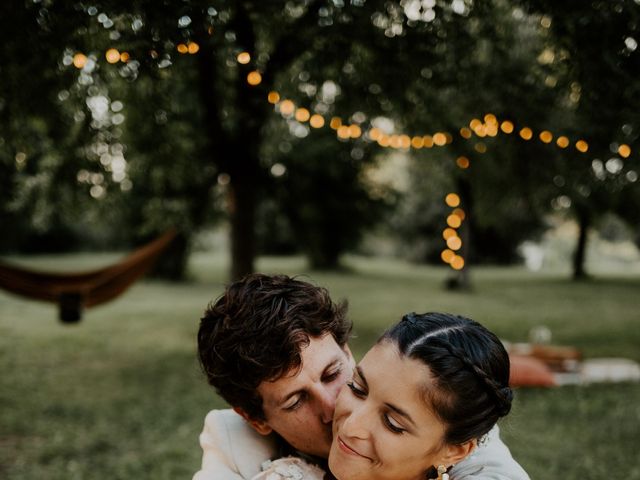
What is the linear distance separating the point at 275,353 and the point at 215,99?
4.81 metres

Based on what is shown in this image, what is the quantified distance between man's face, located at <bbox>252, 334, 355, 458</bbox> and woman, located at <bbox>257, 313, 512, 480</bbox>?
0.18m

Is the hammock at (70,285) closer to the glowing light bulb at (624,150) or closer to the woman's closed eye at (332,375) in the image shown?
the glowing light bulb at (624,150)

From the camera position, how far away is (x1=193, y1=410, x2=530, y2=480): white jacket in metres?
1.63

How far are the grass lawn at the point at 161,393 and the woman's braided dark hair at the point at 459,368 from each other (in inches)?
19.9

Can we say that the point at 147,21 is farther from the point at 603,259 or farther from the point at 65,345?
the point at 603,259

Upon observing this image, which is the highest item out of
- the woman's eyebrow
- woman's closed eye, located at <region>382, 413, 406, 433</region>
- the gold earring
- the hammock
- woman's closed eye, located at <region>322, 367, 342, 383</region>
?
the woman's eyebrow

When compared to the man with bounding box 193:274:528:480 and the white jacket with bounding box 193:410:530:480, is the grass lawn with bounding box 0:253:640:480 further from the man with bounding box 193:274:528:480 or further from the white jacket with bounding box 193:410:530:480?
the man with bounding box 193:274:528:480

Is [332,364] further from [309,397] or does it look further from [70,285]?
[70,285]

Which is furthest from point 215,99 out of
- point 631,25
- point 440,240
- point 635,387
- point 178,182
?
point 440,240

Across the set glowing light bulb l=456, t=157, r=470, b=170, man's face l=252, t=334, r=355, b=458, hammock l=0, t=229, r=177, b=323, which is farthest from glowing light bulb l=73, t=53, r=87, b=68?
glowing light bulb l=456, t=157, r=470, b=170

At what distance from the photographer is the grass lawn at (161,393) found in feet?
14.8

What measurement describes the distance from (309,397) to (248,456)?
308 millimetres

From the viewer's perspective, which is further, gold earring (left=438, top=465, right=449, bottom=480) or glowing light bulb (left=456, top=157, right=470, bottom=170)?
glowing light bulb (left=456, top=157, right=470, bottom=170)

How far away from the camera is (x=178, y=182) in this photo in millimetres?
8172
